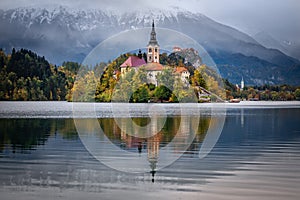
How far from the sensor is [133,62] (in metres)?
110

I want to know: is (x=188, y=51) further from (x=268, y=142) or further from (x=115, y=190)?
(x=115, y=190)

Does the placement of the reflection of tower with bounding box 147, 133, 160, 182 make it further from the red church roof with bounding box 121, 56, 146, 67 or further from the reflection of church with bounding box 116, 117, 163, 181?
the red church roof with bounding box 121, 56, 146, 67

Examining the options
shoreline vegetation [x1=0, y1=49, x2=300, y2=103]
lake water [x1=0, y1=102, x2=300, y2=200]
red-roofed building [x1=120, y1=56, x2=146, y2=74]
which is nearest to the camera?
lake water [x1=0, y1=102, x2=300, y2=200]

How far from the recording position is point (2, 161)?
A: 40.3ft

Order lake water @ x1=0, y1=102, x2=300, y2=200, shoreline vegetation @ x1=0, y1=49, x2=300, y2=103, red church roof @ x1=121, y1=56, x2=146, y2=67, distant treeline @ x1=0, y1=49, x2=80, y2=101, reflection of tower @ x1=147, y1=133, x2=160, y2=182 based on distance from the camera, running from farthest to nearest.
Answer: red church roof @ x1=121, y1=56, x2=146, y2=67 < distant treeline @ x1=0, y1=49, x2=80, y2=101 < shoreline vegetation @ x1=0, y1=49, x2=300, y2=103 < reflection of tower @ x1=147, y1=133, x2=160, y2=182 < lake water @ x1=0, y1=102, x2=300, y2=200

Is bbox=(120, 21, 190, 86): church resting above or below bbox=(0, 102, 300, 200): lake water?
above

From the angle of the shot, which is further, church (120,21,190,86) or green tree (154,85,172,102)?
church (120,21,190,86)

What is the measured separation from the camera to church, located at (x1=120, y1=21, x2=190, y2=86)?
95.1 m

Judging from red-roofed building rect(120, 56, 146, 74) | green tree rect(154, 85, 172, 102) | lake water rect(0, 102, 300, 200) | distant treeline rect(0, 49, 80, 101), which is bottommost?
lake water rect(0, 102, 300, 200)

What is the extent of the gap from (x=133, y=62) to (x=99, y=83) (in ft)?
53.0

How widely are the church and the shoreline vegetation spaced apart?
1347 millimetres

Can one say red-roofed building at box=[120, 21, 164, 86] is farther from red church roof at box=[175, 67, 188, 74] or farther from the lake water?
the lake water

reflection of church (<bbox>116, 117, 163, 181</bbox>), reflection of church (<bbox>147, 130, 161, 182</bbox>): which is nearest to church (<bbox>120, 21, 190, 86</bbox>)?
reflection of church (<bbox>116, 117, 163, 181</bbox>)

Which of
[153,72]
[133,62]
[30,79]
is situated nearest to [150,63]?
[133,62]
